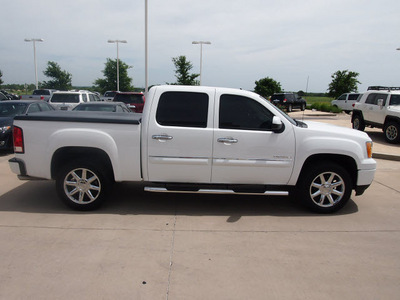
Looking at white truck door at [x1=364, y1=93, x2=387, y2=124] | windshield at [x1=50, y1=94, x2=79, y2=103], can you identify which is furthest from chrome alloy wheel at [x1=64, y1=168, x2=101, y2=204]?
windshield at [x1=50, y1=94, x2=79, y2=103]

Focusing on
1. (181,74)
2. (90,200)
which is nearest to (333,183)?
(90,200)

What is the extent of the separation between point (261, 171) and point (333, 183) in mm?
1125

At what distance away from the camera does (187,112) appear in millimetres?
4922

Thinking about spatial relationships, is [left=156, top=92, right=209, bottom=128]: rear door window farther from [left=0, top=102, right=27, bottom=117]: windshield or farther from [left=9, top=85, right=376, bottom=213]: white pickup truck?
[left=0, top=102, right=27, bottom=117]: windshield

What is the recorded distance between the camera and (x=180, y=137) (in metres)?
4.81

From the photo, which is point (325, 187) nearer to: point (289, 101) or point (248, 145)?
point (248, 145)

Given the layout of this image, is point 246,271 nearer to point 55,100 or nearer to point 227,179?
point 227,179

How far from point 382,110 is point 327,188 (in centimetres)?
894

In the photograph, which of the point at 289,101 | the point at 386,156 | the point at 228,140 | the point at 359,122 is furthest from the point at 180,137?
the point at 289,101

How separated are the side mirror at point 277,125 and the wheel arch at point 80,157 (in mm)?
2436

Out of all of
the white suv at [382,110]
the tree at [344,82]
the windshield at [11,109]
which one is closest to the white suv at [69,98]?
the windshield at [11,109]

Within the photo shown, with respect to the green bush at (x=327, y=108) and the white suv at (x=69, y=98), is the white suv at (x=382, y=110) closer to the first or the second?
the white suv at (x=69, y=98)

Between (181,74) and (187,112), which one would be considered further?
(181,74)

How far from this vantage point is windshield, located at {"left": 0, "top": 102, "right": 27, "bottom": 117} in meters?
10.2
